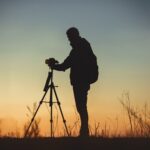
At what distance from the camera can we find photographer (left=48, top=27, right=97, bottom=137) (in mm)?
11438

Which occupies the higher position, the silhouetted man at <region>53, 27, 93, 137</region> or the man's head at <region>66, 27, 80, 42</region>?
the man's head at <region>66, 27, 80, 42</region>

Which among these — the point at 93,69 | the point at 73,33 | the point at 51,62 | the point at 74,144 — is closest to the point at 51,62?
the point at 51,62

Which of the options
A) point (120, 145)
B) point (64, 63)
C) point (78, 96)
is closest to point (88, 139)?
point (120, 145)

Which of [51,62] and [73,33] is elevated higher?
[73,33]

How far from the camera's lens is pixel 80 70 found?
11.6 metres

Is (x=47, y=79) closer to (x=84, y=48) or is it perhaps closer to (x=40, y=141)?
(x=84, y=48)

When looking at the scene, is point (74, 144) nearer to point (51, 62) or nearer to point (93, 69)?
point (93, 69)

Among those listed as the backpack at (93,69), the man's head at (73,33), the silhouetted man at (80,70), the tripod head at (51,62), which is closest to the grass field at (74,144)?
the silhouetted man at (80,70)

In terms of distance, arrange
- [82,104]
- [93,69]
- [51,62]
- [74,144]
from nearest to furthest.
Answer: [74,144], [82,104], [93,69], [51,62]

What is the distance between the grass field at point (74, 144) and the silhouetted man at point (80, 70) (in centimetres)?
137

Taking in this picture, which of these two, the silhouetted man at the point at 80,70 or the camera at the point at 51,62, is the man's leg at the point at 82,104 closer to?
the silhouetted man at the point at 80,70

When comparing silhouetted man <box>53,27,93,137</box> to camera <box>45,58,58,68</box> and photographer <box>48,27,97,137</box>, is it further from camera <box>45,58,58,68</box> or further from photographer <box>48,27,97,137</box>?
camera <box>45,58,58,68</box>

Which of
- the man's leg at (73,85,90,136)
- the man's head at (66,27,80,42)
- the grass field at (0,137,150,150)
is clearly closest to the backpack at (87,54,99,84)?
the man's leg at (73,85,90,136)

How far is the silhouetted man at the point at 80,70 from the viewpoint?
11438mm
